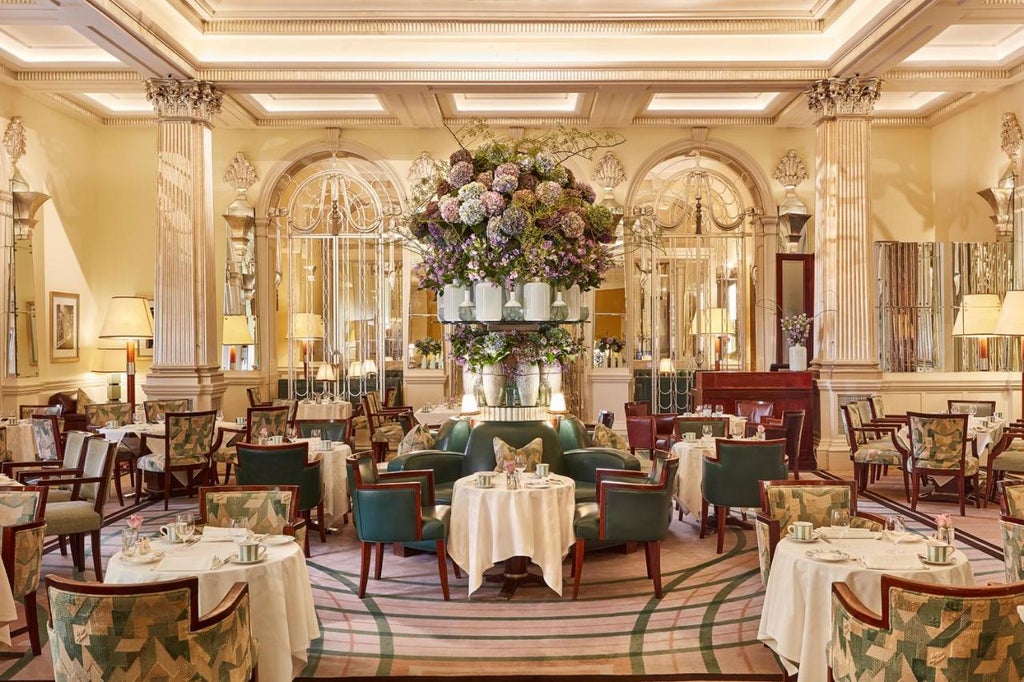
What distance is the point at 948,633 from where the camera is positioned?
3057 millimetres

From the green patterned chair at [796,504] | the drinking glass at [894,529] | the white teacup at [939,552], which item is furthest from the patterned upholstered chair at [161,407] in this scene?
the white teacup at [939,552]

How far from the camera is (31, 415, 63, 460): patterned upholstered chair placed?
8609 mm

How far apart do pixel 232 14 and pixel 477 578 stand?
7.51m

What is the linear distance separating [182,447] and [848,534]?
618cm

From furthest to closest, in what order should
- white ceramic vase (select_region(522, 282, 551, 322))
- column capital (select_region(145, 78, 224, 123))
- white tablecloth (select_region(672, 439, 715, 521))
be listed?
column capital (select_region(145, 78, 224, 123)), white tablecloth (select_region(672, 439, 715, 521)), white ceramic vase (select_region(522, 282, 551, 322))

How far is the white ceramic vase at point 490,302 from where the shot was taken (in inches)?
267

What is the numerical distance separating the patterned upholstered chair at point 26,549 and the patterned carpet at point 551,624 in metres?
0.20

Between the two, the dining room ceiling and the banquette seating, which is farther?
the dining room ceiling

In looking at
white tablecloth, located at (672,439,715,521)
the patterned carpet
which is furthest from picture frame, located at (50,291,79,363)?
white tablecloth, located at (672,439,715,521)

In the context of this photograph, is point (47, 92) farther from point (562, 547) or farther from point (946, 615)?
point (946, 615)

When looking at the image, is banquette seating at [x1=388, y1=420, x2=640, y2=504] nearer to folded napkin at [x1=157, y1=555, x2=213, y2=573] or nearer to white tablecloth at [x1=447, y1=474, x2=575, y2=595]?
white tablecloth at [x1=447, y1=474, x2=575, y2=595]

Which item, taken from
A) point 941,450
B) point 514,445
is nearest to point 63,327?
point 514,445

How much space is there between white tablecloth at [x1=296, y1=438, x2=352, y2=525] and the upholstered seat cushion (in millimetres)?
1869

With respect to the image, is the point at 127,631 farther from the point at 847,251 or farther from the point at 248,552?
the point at 847,251
